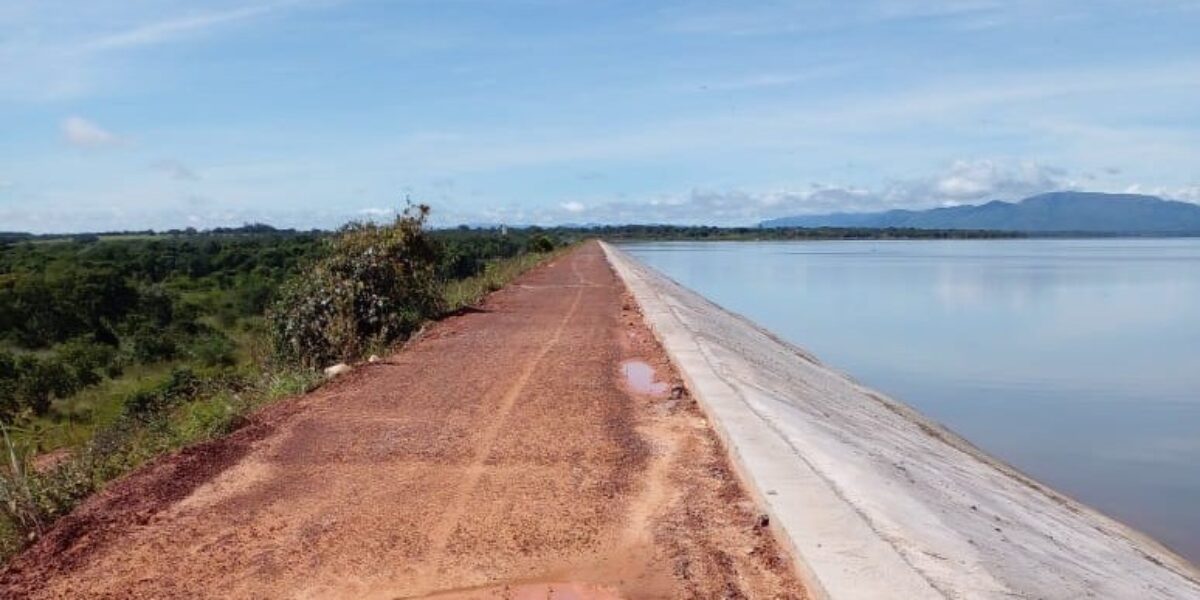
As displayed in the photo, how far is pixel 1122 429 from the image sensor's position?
48.8ft

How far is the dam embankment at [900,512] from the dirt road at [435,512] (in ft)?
0.81

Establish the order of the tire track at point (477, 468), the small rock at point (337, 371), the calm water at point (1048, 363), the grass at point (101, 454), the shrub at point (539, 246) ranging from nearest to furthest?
1. the tire track at point (477, 468)
2. the grass at point (101, 454)
3. the small rock at point (337, 371)
4. the calm water at point (1048, 363)
5. the shrub at point (539, 246)

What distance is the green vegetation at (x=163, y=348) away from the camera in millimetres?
7496

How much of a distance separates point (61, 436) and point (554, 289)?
1500cm

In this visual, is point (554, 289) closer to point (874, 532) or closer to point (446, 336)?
point (446, 336)

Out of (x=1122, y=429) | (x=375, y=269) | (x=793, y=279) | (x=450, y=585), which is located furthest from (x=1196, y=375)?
(x=793, y=279)

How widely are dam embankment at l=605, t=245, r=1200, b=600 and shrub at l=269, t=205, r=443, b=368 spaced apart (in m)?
4.90

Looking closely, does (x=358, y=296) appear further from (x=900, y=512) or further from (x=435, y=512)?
(x=900, y=512)

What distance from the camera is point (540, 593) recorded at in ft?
14.5

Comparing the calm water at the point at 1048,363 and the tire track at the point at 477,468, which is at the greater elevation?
the tire track at the point at 477,468

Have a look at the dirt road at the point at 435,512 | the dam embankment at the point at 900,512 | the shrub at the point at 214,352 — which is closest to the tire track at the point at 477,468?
the dirt road at the point at 435,512

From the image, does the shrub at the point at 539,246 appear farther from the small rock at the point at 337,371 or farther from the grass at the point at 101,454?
the grass at the point at 101,454

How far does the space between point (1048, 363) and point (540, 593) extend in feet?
64.0

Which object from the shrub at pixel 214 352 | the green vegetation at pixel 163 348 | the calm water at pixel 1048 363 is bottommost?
the calm water at pixel 1048 363
